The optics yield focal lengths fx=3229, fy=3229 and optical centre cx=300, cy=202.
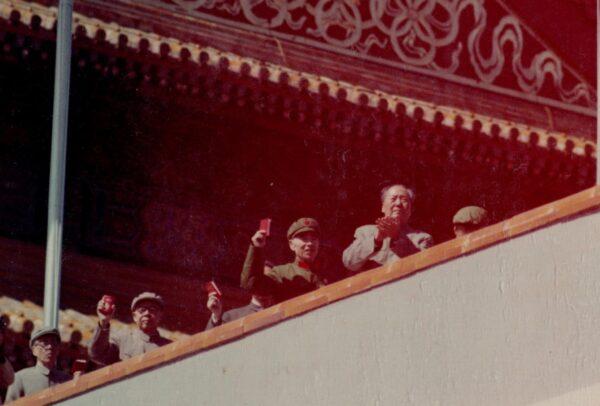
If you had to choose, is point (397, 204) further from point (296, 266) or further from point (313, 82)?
point (313, 82)

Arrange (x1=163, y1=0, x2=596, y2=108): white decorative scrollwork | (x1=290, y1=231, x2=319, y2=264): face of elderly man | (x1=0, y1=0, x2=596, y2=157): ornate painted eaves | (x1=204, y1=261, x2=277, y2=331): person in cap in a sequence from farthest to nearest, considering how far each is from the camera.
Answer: (x1=163, y1=0, x2=596, y2=108): white decorative scrollwork, (x1=0, y1=0, x2=596, y2=157): ornate painted eaves, (x1=290, y1=231, x2=319, y2=264): face of elderly man, (x1=204, y1=261, x2=277, y2=331): person in cap

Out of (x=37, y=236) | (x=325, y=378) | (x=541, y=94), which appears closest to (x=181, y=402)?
(x=325, y=378)

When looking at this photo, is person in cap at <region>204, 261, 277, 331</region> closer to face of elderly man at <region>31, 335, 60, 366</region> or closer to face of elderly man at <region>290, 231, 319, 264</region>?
face of elderly man at <region>290, 231, 319, 264</region>

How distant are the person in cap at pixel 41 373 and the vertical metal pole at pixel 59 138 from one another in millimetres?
4243

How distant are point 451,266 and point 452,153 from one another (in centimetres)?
1224

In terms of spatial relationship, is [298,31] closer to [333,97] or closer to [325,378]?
[333,97]

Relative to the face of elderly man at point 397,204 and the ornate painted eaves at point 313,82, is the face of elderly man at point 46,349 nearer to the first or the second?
the face of elderly man at point 397,204

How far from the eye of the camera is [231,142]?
30016mm

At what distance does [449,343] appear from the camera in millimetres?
18078

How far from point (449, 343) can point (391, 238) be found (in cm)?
421

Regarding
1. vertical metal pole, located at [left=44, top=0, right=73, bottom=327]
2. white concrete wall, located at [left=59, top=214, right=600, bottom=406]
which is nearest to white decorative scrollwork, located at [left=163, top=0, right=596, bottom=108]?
vertical metal pole, located at [left=44, top=0, right=73, bottom=327]

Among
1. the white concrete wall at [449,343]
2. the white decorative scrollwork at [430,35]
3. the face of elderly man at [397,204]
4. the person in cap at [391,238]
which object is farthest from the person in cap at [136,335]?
the white decorative scrollwork at [430,35]

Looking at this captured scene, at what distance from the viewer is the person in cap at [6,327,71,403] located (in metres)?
22.1

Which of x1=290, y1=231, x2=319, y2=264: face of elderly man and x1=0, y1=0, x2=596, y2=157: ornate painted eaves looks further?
x1=0, y1=0, x2=596, y2=157: ornate painted eaves
